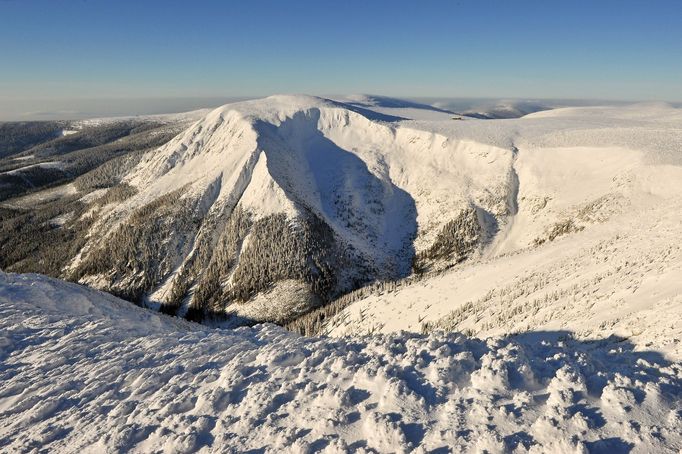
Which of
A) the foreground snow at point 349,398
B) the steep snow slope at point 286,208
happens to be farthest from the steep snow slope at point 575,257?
the steep snow slope at point 286,208

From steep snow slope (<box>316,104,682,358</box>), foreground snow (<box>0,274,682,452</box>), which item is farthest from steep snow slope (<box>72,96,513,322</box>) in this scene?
foreground snow (<box>0,274,682,452</box>)

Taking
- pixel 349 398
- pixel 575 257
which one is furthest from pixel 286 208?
pixel 349 398

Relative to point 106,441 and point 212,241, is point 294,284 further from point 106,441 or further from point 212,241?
point 106,441

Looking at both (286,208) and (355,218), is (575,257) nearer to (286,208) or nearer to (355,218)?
(355,218)

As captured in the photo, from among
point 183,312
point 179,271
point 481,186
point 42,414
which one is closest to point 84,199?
point 179,271

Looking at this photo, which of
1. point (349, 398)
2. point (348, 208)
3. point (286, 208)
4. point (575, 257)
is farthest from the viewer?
point (348, 208)

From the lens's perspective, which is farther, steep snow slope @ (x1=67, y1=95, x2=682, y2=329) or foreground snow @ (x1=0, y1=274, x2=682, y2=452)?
steep snow slope @ (x1=67, y1=95, x2=682, y2=329)

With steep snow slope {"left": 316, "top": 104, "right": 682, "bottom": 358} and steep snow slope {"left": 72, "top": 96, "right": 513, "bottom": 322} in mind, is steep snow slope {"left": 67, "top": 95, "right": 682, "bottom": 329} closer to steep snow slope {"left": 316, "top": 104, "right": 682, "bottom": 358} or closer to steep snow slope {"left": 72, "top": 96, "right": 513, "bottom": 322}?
steep snow slope {"left": 72, "top": 96, "right": 513, "bottom": 322}

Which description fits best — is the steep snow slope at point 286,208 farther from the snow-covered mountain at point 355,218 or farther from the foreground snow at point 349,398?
the foreground snow at point 349,398
